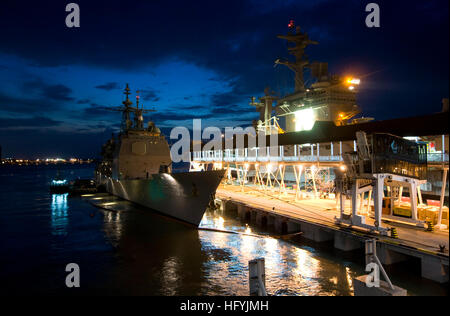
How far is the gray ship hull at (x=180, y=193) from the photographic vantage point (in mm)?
17188

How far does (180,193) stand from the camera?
785 inches

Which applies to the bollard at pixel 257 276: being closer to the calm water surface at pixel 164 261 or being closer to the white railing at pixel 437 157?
the calm water surface at pixel 164 261

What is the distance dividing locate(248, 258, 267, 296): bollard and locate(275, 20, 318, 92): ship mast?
34952 mm

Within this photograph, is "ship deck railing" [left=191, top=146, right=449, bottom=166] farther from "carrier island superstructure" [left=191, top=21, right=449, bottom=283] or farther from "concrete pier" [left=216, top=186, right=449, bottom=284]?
"concrete pier" [left=216, top=186, right=449, bottom=284]

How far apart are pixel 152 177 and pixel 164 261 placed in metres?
11.5

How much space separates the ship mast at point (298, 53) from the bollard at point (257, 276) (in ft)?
115

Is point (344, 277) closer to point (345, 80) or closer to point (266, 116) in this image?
point (345, 80)

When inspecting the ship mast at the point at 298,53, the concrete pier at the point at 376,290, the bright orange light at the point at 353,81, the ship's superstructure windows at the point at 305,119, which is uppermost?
the ship mast at the point at 298,53

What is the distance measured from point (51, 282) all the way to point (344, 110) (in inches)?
1260

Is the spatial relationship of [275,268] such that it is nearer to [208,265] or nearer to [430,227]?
[208,265]

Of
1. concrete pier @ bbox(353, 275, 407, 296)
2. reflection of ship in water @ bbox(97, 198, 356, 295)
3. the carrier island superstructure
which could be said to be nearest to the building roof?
the carrier island superstructure

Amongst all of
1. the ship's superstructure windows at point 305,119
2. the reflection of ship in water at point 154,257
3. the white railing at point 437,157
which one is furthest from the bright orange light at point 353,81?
the reflection of ship in water at point 154,257

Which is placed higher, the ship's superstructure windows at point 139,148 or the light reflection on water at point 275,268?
the ship's superstructure windows at point 139,148

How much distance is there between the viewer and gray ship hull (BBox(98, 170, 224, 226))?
17188mm
